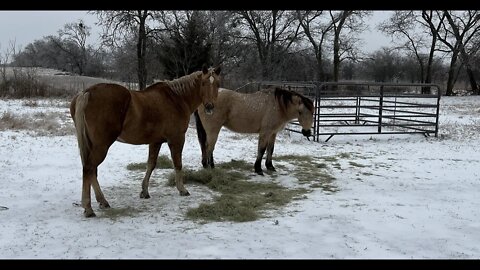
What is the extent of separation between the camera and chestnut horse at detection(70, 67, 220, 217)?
3.86m

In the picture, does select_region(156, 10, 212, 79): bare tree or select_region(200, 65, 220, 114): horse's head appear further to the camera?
select_region(156, 10, 212, 79): bare tree

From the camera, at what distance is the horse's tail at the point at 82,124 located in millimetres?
3826

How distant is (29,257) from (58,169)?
10.4 feet

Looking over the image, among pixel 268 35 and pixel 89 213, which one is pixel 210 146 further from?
pixel 268 35

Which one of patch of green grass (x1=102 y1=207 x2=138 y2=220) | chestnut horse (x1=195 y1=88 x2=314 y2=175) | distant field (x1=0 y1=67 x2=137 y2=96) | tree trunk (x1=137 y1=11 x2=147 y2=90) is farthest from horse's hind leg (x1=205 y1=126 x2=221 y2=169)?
distant field (x1=0 y1=67 x2=137 y2=96)

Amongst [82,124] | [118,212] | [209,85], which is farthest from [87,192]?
[209,85]

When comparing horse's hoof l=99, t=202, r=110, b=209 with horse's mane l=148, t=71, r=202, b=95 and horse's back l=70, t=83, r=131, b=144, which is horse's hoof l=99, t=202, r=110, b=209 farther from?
horse's mane l=148, t=71, r=202, b=95

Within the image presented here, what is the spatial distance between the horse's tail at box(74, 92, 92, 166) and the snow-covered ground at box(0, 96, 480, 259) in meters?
0.69

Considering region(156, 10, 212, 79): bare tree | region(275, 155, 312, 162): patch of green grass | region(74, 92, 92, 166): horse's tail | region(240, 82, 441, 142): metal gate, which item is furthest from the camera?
region(156, 10, 212, 79): bare tree

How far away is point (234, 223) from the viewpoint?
3.77m

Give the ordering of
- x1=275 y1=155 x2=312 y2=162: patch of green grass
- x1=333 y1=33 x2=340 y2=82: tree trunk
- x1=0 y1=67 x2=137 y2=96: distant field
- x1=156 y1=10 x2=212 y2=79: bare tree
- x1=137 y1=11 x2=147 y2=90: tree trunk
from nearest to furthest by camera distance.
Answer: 1. x1=275 y1=155 x2=312 y2=162: patch of green grass
2. x1=156 y1=10 x2=212 y2=79: bare tree
3. x1=0 y1=67 x2=137 y2=96: distant field
4. x1=137 y1=11 x2=147 y2=90: tree trunk
5. x1=333 y1=33 x2=340 y2=82: tree trunk

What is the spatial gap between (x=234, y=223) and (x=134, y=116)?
5.30 ft
